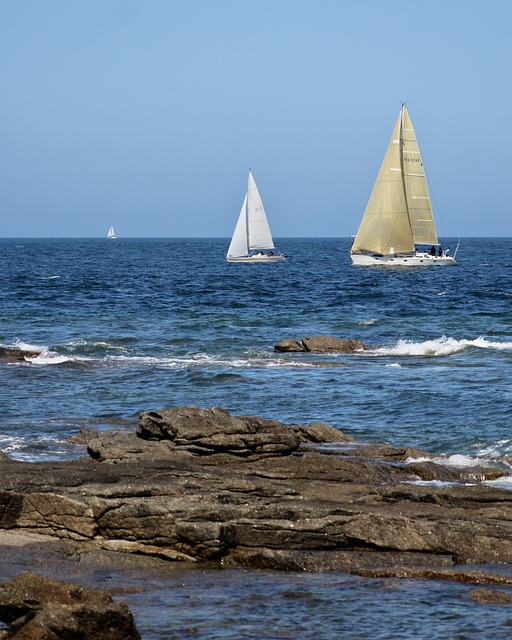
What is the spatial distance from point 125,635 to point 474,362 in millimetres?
24606

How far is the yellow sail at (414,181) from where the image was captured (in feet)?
277

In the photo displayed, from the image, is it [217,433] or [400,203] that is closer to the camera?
[217,433]

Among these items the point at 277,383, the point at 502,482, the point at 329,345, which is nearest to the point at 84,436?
the point at 502,482

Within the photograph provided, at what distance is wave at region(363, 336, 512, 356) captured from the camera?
34.7m

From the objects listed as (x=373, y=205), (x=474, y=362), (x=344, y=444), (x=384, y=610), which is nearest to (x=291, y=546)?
(x=384, y=610)

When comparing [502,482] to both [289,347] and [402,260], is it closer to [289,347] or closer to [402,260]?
[289,347]

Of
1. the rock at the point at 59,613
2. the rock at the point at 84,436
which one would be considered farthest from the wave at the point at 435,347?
the rock at the point at 59,613

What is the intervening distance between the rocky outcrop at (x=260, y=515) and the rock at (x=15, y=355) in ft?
55.6

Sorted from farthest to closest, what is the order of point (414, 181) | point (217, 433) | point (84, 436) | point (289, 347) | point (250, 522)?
point (414, 181) → point (289, 347) → point (84, 436) → point (217, 433) → point (250, 522)

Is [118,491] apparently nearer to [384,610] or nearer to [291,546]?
[291,546]

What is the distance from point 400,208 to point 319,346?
167 feet

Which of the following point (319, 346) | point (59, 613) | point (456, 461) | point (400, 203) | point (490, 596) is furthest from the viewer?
point (400, 203)

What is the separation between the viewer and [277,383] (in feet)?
89.7

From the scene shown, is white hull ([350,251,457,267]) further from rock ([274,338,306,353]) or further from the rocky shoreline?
the rocky shoreline
